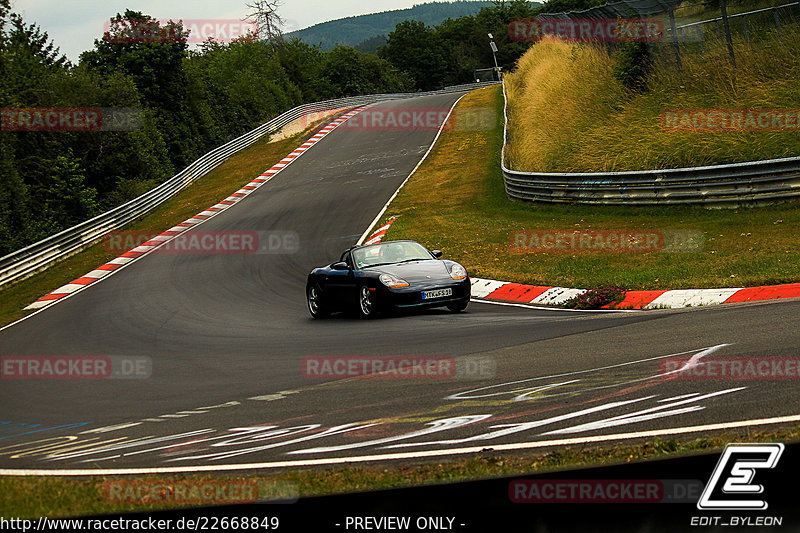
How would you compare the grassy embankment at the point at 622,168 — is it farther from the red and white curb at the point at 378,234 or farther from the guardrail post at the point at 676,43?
the red and white curb at the point at 378,234

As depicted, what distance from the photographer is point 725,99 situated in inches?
783

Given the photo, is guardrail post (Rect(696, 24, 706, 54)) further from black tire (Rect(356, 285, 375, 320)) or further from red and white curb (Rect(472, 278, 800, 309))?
black tire (Rect(356, 285, 375, 320))

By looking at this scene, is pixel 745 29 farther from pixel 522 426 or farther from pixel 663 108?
pixel 522 426

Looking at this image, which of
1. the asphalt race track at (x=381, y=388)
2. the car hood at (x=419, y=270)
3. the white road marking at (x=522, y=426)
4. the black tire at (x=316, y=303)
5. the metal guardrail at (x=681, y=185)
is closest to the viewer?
the white road marking at (x=522, y=426)

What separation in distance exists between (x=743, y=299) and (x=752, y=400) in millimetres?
5816

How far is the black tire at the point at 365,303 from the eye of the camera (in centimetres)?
1304

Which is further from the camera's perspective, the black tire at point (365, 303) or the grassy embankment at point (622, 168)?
the grassy embankment at point (622, 168)

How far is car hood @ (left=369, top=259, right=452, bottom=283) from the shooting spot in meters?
12.8

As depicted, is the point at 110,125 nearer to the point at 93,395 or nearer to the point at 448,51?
the point at 93,395

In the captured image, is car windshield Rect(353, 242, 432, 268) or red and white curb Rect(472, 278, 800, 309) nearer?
red and white curb Rect(472, 278, 800, 309)

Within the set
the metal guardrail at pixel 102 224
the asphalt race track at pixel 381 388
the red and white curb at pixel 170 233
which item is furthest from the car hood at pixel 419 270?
the metal guardrail at pixel 102 224

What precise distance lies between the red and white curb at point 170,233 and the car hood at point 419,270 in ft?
37.3

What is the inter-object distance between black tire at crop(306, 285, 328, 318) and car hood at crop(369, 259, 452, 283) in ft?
4.69

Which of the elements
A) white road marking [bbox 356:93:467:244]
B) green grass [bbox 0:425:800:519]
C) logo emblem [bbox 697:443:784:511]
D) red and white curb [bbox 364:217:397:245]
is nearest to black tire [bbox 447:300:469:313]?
green grass [bbox 0:425:800:519]
